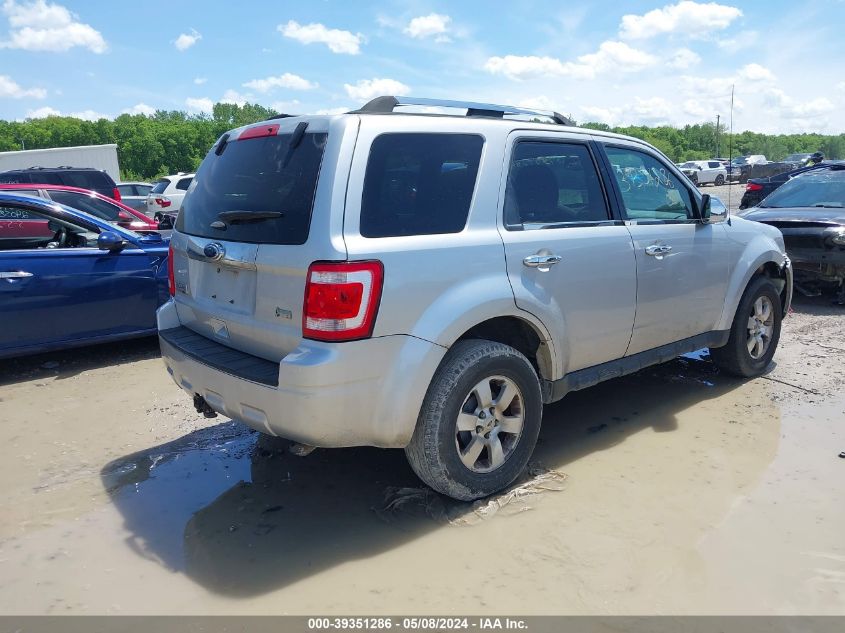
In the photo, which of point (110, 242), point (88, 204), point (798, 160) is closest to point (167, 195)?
point (88, 204)

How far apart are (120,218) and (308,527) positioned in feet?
23.6

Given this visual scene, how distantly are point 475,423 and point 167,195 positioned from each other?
15.9 m

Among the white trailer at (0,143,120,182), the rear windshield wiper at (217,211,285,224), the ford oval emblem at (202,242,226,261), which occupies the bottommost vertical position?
the ford oval emblem at (202,242,226,261)

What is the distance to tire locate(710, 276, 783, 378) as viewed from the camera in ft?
16.9

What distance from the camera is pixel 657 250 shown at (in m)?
4.24

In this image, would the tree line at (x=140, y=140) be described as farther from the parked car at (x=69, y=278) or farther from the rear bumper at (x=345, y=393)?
the rear bumper at (x=345, y=393)

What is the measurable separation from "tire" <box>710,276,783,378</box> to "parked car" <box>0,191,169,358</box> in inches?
192

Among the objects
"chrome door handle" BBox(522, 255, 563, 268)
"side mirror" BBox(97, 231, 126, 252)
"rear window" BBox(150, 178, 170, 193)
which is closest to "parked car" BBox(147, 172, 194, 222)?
"rear window" BBox(150, 178, 170, 193)

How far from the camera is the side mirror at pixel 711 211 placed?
15.5ft

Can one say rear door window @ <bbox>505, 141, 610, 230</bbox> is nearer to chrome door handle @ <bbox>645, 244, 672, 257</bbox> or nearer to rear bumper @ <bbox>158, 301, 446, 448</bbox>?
chrome door handle @ <bbox>645, 244, 672, 257</bbox>

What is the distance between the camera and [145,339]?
7.00m

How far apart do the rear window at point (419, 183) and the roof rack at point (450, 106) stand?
23cm

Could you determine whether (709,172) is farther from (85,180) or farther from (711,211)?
(711,211)

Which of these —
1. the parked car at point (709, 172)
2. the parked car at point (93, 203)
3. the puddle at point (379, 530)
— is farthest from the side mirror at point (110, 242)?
the parked car at point (709, 172)
